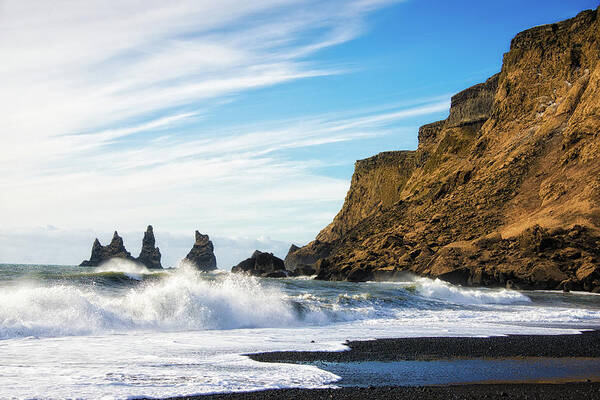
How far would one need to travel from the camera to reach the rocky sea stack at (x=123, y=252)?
12412 cm

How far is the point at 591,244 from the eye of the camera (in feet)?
135

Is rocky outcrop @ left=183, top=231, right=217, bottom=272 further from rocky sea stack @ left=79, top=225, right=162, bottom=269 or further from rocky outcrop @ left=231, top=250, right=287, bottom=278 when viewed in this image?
rocky outcrop @ left=231, top=250, right=287, bottom=278

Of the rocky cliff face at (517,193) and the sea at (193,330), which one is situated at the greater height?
the rocky cliff face at (517,193)

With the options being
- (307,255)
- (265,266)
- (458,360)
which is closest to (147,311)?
(458,360)

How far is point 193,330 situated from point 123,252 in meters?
114

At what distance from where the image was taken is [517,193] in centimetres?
5500

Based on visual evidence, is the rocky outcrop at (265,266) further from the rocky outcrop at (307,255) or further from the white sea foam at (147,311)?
the white sea foam at (147,311)

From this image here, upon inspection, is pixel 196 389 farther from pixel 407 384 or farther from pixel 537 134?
pixel 537 134

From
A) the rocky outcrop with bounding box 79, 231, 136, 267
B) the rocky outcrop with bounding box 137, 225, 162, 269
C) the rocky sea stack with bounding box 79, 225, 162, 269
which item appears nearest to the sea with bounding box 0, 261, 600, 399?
the rocky outcrop with bounding box 79, 231, 136, 267

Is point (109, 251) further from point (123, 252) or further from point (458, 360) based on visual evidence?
point (458, 360)

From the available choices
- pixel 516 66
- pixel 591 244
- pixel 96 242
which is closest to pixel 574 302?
pixel 591 244

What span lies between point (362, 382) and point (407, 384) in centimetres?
84

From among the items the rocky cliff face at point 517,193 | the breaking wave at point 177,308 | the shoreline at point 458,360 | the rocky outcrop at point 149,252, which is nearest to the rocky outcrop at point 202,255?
the rocky outcrop at point 149,252

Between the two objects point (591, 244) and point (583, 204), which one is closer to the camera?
point (591, 244)
